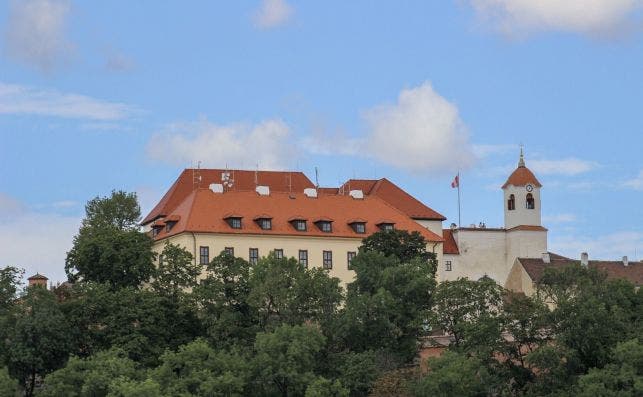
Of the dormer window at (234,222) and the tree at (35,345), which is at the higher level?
the dormer window at (234,222)

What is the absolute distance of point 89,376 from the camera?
7562 centimetres

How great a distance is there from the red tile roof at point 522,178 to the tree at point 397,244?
1346 centimetres

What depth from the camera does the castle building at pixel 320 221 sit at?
99062mm

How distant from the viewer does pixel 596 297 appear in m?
80.4

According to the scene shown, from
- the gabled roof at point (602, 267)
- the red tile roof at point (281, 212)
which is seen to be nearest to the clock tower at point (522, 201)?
the gabled roof at point (602, 267)

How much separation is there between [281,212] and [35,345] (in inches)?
971

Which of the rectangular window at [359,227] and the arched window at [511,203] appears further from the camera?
the arched window at [511,203]

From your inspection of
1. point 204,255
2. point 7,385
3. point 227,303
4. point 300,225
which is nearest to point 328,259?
point 300,225

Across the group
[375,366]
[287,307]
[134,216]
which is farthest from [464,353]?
[134,216]

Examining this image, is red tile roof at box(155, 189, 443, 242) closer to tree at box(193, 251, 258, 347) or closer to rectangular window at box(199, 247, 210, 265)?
rectangular window at box(199, 247, 210, 265)

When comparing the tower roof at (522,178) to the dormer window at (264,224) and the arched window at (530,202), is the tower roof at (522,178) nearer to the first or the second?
the arched window at (530,202)

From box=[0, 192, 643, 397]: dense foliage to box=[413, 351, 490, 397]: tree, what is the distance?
61mm

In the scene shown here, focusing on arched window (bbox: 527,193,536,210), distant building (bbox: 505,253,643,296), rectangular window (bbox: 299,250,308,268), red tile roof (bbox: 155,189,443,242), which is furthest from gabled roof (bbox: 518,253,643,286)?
rectangular window (bbox: 299,250,308,268)

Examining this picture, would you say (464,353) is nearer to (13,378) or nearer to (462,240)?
(13,378)
